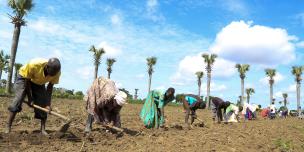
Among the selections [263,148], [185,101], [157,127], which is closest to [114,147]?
[263,148]

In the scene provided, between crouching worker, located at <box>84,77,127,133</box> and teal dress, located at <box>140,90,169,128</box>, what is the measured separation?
217 cm

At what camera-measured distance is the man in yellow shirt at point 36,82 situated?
6.09m

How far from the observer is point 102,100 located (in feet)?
22.4

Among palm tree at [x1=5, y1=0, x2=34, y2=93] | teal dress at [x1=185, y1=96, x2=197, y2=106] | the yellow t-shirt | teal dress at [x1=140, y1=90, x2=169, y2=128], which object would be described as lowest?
teal dress at [x1=140, y1=90, x2=169, y2=128]

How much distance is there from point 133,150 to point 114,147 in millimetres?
390

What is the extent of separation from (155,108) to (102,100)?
8.57 feet

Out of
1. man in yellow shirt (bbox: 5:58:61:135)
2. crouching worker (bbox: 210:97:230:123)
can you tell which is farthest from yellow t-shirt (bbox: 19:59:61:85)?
crouching worker (bbox: 210:97:230:123)

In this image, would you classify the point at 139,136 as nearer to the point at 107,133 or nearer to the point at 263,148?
the point at 107,133

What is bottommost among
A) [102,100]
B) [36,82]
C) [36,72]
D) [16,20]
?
[102,100]

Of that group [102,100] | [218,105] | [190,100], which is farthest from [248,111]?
[102,100]

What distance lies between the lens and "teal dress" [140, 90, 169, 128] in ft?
30.1

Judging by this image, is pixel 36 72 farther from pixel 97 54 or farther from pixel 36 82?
pixel 97 54

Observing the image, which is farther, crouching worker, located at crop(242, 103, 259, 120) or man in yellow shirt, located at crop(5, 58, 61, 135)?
crouching worker, located at crop(242, 103, 259, 120)

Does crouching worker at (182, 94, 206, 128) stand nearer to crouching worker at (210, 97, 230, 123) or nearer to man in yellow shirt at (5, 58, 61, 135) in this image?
crouching worker at (210, 97, 230, 123)
